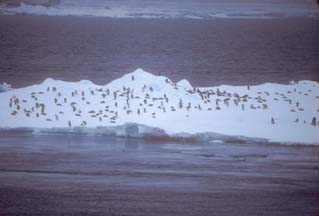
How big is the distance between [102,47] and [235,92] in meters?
30.1

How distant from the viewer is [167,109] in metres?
17.6

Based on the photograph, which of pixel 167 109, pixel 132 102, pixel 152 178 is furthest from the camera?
pixel 132 102

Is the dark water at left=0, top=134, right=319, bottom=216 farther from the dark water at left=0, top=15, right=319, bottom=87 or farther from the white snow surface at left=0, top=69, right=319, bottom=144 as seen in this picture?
the dark water at left=0, top=15, right=319, bottom=87

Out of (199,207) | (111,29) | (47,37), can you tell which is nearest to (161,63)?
(47,37)

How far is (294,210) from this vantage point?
9281mm

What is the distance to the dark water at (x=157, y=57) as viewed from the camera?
3462cm

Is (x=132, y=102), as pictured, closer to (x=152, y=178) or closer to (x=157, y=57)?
(x=152, y=178)

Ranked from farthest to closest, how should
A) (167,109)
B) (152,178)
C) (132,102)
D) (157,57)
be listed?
(157,57), (132,102), (167,109), (152,178)

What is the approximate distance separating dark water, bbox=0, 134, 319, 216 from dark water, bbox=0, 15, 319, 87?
43.4 feet

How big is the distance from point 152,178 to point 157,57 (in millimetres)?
33678

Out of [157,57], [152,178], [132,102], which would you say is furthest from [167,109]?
[157,57]

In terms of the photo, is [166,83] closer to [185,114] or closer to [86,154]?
[185,114]

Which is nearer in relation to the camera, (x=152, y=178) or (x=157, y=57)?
(x=152, y=178)

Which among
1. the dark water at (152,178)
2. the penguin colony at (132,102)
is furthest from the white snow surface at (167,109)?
the dark water at (152,178)
